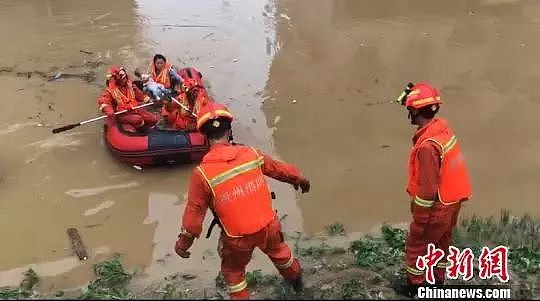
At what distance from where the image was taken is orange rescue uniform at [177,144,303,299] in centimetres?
383

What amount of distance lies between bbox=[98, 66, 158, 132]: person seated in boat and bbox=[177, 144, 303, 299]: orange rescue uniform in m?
3.79

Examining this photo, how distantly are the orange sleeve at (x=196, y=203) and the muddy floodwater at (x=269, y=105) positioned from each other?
149 cm

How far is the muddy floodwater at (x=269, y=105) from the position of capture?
21.2ft

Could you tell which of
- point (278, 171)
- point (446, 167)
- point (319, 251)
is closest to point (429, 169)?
point (446, 167)

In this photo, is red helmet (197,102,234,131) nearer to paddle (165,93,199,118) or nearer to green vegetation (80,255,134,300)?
green vegetation (80,255,134,300)

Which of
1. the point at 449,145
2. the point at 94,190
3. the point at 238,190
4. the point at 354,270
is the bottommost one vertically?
the point at 354,270

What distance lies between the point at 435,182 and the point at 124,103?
485 cm

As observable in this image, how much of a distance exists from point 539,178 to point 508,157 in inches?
20.7

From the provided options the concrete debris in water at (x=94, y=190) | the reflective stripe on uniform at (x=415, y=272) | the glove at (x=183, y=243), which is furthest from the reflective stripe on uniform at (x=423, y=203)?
the concrete debris in water at (x=94, y=190)

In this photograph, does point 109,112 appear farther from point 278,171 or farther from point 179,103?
point 278,171

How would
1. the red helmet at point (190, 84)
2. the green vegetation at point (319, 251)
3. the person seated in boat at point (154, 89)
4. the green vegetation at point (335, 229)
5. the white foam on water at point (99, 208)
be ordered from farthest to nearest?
the person seated in boat at point (154, 89)
the red helmet at point (190, 84)
the white foam on water at point (99, 208)
the green vegetation at point (335, 229)
the green vegetation at point (319, 251)

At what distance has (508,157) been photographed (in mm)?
7617

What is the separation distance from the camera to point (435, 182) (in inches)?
160

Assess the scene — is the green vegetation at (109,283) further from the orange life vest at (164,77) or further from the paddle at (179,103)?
the orange life vest at (164,77)
